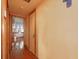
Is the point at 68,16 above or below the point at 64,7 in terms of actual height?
below

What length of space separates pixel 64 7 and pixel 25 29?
17.3ft

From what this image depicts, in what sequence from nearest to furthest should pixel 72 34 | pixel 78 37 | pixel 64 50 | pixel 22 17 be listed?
pixel 78 37, pixel 72 34, pixel 64 50, pixel 22 17

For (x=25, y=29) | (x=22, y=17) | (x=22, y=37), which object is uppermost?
(x=22, y=17)

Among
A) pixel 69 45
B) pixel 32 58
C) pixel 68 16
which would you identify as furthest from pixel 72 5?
pixel 32 58

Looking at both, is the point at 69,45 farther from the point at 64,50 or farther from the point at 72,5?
the point at 72,5

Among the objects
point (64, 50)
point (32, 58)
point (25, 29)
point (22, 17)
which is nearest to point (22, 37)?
point (25, 29)

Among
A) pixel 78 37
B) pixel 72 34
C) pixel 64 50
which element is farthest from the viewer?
pixel 64 50

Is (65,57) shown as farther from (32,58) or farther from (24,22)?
(24,22)

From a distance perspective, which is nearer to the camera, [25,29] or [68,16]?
[68,16]

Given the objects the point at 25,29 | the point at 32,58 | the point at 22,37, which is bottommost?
the point at 32,58

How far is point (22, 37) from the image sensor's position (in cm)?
667

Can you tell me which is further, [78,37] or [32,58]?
[32,58]

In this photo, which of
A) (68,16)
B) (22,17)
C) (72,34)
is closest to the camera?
(72,34)

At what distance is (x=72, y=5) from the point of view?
1312 mm
